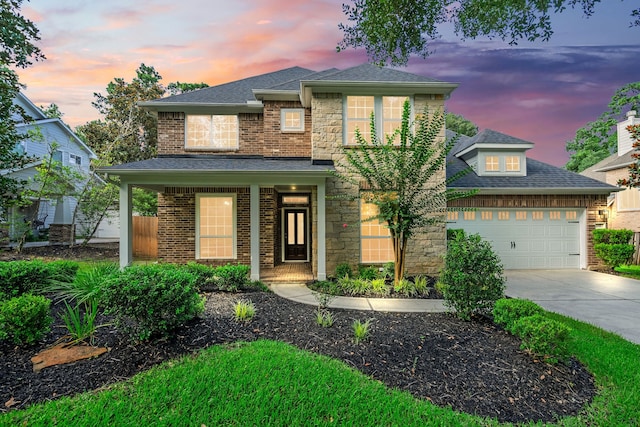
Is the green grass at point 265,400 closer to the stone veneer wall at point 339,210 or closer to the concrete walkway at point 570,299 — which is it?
the concrete walkway at point 570,299

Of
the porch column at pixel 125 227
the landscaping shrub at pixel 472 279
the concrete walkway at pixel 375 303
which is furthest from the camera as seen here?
the porch column at pixel 125 227

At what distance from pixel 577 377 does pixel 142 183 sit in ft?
29.2

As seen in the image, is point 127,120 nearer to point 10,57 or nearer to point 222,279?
point 10,57

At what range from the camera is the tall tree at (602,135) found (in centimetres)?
2400

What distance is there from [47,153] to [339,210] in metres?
18.9

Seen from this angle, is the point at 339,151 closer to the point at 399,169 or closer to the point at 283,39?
the point at 399,169

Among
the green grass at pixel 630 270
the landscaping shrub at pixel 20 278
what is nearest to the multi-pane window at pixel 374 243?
the landscaping shrub at pixel 20 278

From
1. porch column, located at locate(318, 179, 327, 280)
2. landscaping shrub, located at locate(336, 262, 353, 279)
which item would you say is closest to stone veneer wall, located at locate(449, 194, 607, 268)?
landscaping shrub, located at locate(336, 262, 353, 279)

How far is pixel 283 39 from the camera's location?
9.61m

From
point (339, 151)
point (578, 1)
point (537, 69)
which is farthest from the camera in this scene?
point (537, 69)

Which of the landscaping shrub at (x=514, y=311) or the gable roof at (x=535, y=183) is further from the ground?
the gable roof at (x=535, y=183)

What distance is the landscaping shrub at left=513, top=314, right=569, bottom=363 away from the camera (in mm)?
3314

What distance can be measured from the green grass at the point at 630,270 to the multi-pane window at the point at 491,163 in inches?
192

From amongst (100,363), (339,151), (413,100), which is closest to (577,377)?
(100,363)
